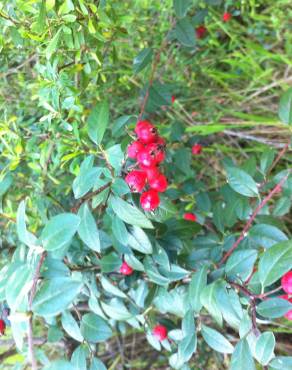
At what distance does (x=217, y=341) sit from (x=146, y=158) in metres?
0.44

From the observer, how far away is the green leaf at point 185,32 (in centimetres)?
114

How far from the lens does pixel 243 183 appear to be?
902mm

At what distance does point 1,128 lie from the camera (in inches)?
37.6

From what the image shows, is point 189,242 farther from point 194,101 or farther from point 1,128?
point 194,101

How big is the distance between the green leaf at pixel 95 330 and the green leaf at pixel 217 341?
0.21 m

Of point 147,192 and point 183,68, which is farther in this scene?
point 183,68

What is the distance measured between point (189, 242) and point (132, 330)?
76 centimetres

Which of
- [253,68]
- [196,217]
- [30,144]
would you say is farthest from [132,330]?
[253,68]

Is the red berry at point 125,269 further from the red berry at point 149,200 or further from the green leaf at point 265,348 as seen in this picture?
the green leaf at point 265,348

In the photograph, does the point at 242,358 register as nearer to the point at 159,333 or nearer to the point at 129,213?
the point at 129,213

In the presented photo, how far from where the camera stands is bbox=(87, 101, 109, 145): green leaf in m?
0.82

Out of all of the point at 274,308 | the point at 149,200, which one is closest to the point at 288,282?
the point at 274,308

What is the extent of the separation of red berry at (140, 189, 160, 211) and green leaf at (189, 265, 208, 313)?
0.58 ft

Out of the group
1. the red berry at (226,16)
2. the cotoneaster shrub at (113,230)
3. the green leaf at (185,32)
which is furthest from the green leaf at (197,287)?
the red berry at (226,16)
